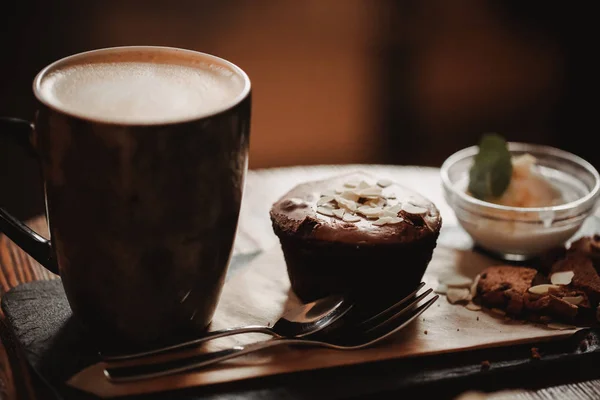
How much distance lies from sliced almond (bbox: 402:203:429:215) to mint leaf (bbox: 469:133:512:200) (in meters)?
0.24

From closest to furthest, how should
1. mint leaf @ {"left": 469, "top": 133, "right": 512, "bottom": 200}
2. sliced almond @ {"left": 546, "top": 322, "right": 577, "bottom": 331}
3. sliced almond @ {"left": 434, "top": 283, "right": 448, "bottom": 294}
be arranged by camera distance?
sliced almond @ {"left": 546, "top": 322, "right": 577, "bottom": 331}, sliced almond @ {"left": 434, "top": 283, "right": 448, "bottom": 294}, mint leaf @ {"left": 469, "top": 133, "right": 512, "bottom": 200}

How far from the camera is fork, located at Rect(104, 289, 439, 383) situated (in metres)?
0.91

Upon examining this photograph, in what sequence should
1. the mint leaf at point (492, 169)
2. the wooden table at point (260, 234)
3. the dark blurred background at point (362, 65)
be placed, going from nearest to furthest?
the wooden table at point (260, 234), the mint leaf at point (492, 169), the dark blurred background at point (362, 65)

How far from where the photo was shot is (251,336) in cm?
101

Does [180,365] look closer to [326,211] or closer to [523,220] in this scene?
[326,211]

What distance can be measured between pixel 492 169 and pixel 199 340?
25.5 inches

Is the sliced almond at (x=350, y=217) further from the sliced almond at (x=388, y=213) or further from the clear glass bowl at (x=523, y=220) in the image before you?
the clear glass bowl at (x=523, y=220)

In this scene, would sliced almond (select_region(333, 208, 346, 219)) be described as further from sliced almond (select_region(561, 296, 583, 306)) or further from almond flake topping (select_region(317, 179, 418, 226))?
sliced almond (select_region(561, 296, 583, 306))

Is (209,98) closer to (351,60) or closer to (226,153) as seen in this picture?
(226,153)

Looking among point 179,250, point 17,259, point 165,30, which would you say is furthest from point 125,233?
point 165,30

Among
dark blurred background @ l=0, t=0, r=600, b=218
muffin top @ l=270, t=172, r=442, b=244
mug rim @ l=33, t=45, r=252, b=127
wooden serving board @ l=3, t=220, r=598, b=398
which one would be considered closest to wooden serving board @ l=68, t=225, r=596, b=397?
wooden serving board @ l=3, t=220, r=598, b=398

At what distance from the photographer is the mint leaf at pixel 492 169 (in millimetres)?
1311

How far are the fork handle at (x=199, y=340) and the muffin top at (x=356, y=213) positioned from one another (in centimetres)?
16

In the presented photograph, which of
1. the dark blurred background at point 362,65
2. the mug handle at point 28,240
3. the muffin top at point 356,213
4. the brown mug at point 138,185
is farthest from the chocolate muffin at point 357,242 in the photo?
the dark blurred background at point 362,65
